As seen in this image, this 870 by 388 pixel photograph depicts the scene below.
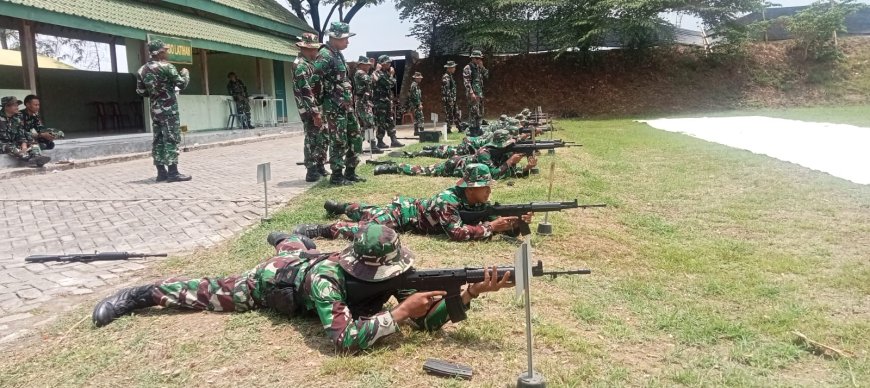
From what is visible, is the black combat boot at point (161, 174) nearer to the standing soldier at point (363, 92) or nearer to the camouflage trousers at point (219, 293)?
the standing soldier at point (363, 92)

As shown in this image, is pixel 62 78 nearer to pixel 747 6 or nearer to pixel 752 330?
pixel 752 330

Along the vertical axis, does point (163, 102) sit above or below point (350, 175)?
above

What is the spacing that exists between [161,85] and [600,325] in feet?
26.8

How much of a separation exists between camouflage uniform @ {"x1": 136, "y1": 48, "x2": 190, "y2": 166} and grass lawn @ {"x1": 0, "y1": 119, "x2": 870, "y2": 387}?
3724mm

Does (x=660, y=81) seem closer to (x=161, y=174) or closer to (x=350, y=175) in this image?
(x=350, y=175)

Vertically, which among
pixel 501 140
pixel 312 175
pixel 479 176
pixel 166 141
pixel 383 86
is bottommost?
pixel 312 175

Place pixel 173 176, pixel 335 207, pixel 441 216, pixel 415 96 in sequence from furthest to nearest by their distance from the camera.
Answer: pixel 415 96 < pixel 173 176 < pixel 335 207 < pixel 441 216

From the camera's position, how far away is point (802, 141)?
41.9 feet

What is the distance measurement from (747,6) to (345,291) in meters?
29.1

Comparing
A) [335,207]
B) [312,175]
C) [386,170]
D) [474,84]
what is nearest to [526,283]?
[335,207]

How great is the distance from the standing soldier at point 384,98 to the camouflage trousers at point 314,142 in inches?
188

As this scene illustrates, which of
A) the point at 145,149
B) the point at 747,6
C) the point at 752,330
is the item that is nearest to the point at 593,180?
the point at 752,330

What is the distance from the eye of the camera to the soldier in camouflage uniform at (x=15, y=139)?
10703 millimetres

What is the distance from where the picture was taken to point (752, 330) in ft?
11.9
